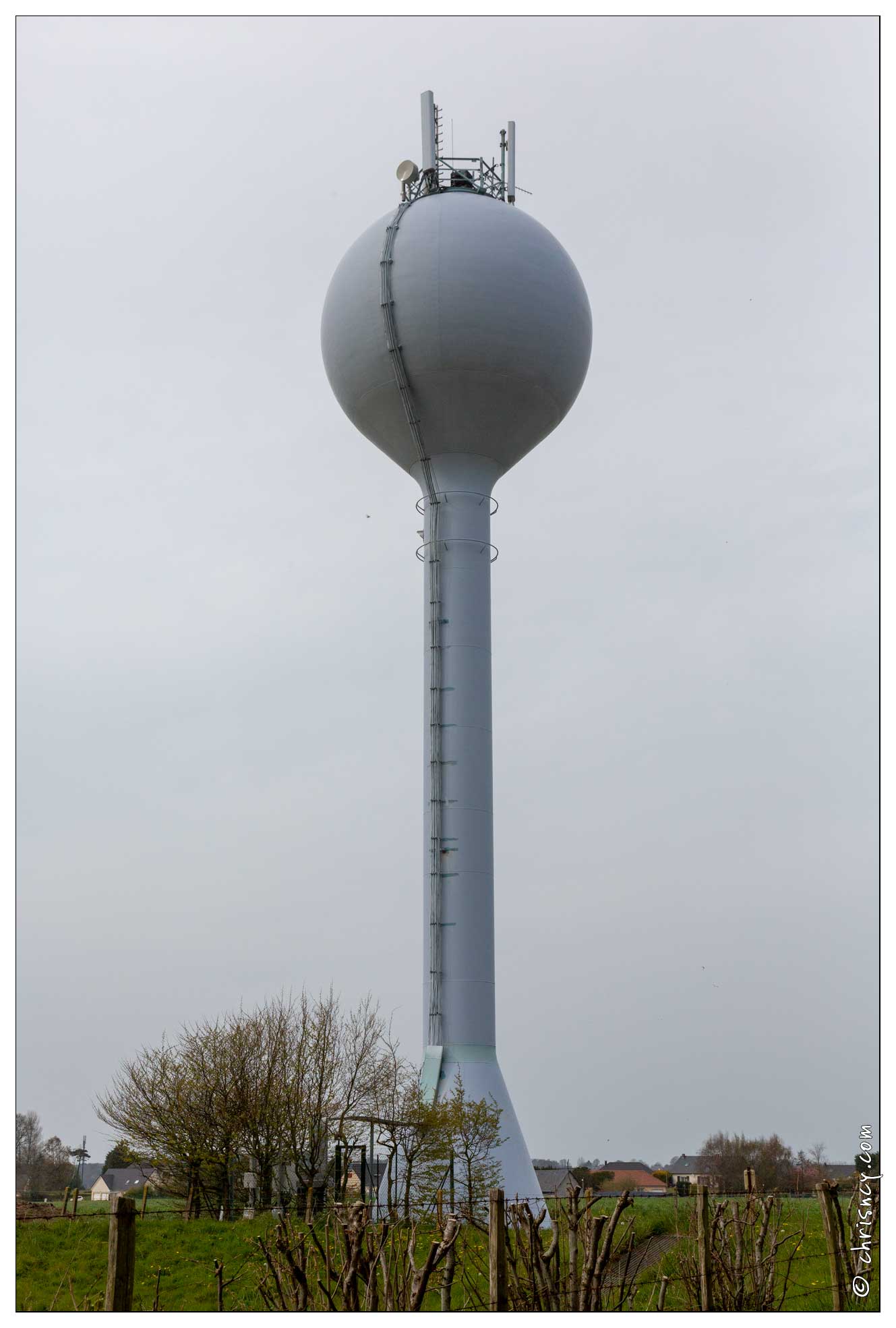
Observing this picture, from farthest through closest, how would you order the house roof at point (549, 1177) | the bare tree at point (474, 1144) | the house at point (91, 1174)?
the house at point (91, 1174)
the house roof at point (549, 1177)
the bare tree at point (474, 1144)

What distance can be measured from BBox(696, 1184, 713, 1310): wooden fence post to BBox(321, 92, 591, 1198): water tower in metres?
12.6

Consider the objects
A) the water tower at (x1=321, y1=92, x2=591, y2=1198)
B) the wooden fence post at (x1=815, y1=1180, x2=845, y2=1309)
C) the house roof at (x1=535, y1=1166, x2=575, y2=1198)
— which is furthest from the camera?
the house roof at (x1=535, y1=1166, x2=575, y2=1198)

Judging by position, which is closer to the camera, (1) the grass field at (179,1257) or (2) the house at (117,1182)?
(1) the grass field at (179,1257)

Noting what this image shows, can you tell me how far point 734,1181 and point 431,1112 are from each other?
9332 mm

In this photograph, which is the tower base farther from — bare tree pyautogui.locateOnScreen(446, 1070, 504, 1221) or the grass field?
the grass field

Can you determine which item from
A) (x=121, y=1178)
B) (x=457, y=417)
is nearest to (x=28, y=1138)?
(x=121, y=1178)

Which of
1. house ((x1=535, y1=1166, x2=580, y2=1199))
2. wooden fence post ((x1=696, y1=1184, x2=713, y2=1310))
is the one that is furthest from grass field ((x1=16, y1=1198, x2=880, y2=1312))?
wooden fence post ((x1=696, y1=1184, x2=713, y2=1310))

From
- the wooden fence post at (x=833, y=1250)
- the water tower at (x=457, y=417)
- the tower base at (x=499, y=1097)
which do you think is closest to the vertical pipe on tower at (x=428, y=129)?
the water tower at (x=457, y=417)

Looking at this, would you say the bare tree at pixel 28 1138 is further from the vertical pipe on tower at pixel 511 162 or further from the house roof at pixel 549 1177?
the vertical pipe on tower at pixel 511 162

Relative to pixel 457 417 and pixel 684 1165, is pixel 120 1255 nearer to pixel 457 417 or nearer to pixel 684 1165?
pixel 457 417

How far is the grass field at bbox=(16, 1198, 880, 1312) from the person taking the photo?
52.1 feet

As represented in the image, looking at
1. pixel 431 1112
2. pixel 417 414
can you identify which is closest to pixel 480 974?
pixel 431 1112

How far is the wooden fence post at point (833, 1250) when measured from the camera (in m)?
10.4

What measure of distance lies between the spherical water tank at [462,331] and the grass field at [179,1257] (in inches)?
546
